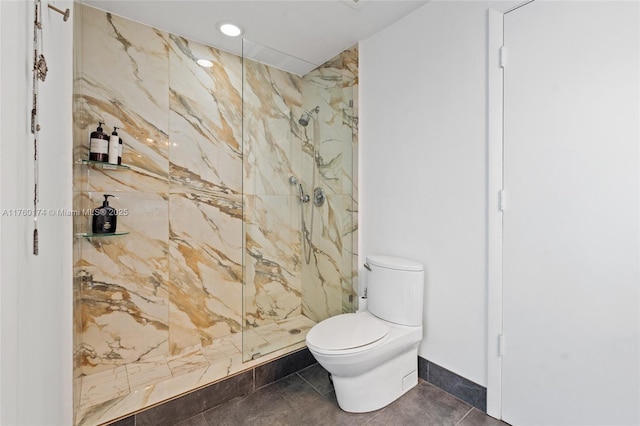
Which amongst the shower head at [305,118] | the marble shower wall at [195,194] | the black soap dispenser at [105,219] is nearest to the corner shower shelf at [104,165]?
the marble shower wall at [195,194]

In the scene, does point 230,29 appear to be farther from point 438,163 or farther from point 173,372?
point 173,372

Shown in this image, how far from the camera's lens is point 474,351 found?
67.5 inches

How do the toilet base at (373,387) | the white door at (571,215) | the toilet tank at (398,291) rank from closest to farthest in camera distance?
the white door at (571,215) < the toilet base at (373,387) < the toilet tank at (398,291)

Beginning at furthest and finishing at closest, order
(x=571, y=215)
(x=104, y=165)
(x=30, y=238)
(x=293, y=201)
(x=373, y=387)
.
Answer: (x=293, y=201) < (x=104, y=165) < (x=373, y=387) < (x=571, y=215) < (x=30, y=238)

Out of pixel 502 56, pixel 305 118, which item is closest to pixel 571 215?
pixel 502 56

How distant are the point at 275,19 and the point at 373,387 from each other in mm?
2395

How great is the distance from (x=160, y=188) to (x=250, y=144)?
30.4 inches

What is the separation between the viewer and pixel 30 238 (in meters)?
0.76

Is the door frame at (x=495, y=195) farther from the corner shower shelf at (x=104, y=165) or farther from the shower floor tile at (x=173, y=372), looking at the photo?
the corner shower shelf at (x=104, y=165)

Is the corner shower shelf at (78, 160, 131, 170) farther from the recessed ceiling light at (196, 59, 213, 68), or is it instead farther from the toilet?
the toilet

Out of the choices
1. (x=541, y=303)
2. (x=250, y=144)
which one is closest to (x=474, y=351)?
(x=541, y=303)

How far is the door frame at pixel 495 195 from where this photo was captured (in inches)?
62.8

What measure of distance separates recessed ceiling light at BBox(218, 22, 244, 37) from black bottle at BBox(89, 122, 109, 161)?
107 centimetres

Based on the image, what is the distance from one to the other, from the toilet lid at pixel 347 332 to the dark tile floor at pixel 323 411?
426 millimetres
